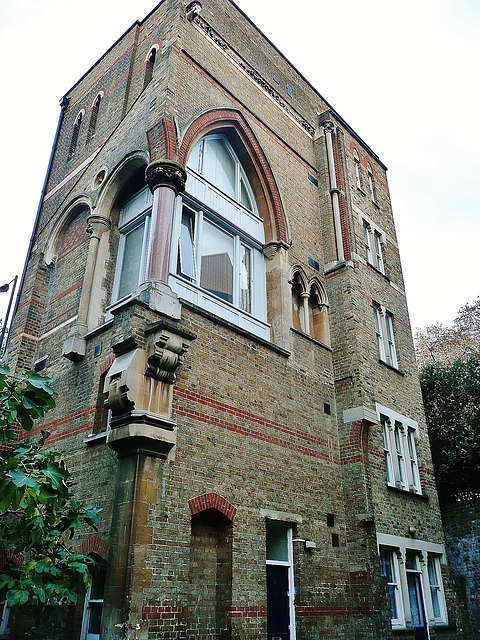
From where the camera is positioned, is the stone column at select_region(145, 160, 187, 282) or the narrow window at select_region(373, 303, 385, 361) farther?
the narrow window at select_region(373, 303, 385, 361)

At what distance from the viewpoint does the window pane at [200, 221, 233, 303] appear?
11742 millimetres

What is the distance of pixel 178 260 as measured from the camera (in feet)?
36.6

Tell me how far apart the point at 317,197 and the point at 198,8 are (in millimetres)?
6074

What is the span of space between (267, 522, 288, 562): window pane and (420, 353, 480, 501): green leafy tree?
31.1ft

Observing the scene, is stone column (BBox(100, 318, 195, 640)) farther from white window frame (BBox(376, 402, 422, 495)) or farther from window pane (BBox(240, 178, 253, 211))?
white window frame (BBox(376, 402, 422, 495))

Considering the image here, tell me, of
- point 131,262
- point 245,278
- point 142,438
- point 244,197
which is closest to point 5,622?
point 142,438

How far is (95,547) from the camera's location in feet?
27.8

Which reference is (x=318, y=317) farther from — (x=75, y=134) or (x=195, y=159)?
(x=75, y=134)

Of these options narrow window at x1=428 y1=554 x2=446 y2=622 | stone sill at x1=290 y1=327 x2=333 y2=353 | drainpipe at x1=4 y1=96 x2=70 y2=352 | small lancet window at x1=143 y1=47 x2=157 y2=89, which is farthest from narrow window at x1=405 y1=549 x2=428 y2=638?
small lancet window at x1=143 y1=47 x2=157 y2=89

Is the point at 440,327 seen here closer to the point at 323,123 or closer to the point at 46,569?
the point at 323,123

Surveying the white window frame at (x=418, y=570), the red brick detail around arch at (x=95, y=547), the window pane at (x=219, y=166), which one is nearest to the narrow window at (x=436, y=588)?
the white window frame at (x=418, y=570)

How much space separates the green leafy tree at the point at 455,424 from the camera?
17875mm

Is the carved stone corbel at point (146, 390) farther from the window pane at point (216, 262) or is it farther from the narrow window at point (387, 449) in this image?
the narrow window at point (387, 449)

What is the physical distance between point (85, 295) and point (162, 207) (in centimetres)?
259
